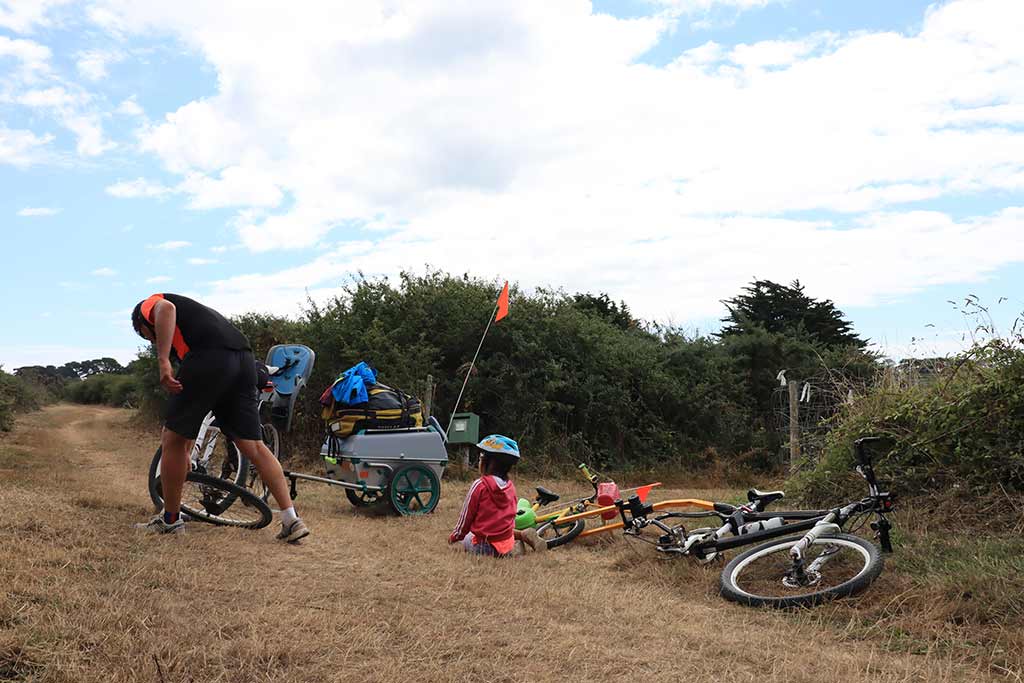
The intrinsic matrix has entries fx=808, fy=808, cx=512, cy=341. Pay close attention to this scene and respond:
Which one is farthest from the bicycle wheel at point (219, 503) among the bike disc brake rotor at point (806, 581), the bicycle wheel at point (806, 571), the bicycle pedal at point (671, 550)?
the bike disc brake rotor at point (806, 581)

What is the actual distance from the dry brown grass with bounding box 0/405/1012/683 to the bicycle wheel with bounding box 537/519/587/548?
363 mm

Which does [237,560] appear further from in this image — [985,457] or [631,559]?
[985,457]

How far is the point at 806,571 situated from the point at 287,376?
4.44 metres

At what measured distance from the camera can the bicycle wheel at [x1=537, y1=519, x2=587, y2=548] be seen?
579cm


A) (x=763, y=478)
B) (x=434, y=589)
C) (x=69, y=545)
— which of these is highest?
(x=69, y=545)

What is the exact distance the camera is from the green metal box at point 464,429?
8438 mm

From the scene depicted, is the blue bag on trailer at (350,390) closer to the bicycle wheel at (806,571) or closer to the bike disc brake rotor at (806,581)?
the bicycle wheel at (806,571)

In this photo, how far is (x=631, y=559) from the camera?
521 cm

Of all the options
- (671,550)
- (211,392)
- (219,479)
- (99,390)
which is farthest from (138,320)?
(99,390)

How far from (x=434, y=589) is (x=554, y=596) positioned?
0.61 metres

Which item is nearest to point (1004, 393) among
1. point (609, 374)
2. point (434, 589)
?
point (434, 589)

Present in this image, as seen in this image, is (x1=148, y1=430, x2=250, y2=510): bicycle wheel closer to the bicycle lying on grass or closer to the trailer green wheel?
the trailer green wheel

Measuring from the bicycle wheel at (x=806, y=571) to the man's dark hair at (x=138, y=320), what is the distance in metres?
3.71

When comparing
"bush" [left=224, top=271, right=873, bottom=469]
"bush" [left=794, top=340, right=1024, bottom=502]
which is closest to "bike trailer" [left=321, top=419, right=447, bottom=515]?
"bush" [left=794, top=340, right=1024, bottom=502]
